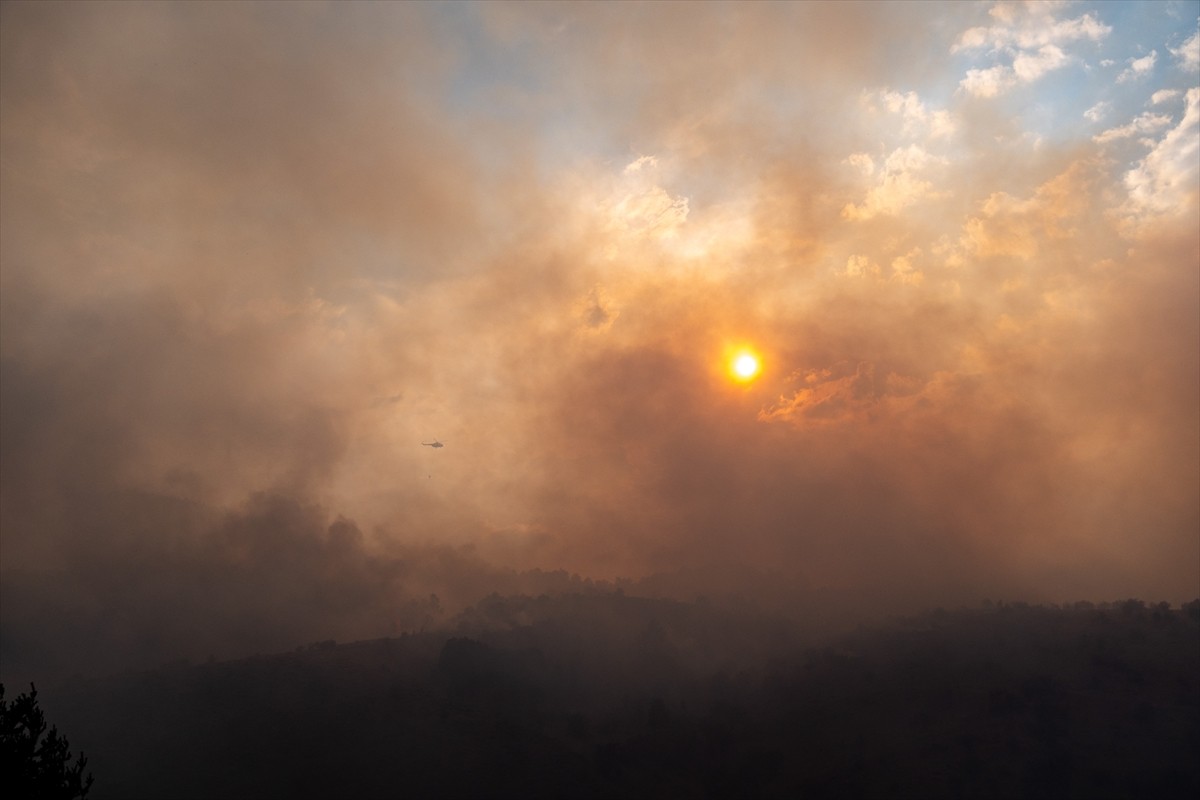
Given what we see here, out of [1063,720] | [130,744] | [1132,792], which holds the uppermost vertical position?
[130,744]

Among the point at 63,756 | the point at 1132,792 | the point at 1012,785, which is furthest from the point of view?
the point at 1012,785

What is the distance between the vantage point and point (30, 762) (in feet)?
192

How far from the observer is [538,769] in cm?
19000

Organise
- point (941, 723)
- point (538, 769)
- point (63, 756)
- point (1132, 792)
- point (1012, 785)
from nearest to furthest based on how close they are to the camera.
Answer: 1. point (63, 756)
2. point (1132, 792)
3. point (1012, 785)
4. point (941, 723)
5. point (538, 769)

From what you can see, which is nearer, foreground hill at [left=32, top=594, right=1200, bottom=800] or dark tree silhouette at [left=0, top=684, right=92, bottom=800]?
dark tree silhouette at [left=0, top=684, right=92, bottom=800]

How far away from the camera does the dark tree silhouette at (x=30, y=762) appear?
5606 centimetres

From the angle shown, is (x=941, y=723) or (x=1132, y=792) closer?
(x=1132, y=792)

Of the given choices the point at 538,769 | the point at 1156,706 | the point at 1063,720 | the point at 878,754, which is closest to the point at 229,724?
the point at 538,769

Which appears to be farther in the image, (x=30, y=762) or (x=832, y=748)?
(x=832, y=748)

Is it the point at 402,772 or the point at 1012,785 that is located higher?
the point at 402,772

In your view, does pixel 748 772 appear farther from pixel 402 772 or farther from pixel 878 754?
pixel 402 772

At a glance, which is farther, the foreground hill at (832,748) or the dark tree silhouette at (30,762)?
the foreground hill at (832,748)

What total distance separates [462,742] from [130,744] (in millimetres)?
85334

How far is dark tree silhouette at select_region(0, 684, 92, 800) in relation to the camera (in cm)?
5606
